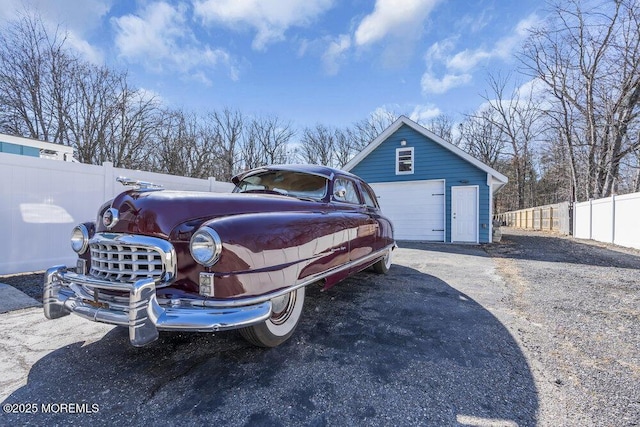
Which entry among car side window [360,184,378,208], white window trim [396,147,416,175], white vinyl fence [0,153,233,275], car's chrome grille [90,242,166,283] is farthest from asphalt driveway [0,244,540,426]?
white window trim [396,147,416,175]

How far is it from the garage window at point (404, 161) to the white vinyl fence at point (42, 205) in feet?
33.3

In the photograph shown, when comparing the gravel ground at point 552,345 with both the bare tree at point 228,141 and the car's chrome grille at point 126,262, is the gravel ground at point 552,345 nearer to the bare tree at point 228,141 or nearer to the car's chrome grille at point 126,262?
the car's chrome grille at point 126,262

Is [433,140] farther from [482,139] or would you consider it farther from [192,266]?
[482,139]

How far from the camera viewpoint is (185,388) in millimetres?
2096

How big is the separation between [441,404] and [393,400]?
1.03ft

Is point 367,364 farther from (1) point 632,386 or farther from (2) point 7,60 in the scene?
(2) point 7,60

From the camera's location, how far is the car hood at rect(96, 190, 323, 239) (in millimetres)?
2141

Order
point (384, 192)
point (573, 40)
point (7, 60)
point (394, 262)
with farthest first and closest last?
point (573, 40) → point (7, 60) → point (384, 192) → point (394, 262)

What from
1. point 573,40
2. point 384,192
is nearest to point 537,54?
point 573,40

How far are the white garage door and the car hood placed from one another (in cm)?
1043

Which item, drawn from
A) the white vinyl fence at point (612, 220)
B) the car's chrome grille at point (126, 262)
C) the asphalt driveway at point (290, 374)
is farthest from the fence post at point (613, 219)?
the car's chrome grille at point (126, 262)

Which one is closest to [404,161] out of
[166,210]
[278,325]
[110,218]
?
[278,325]

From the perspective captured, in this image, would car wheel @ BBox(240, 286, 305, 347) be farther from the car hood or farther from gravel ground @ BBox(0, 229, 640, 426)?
the car hood

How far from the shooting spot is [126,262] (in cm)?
215
